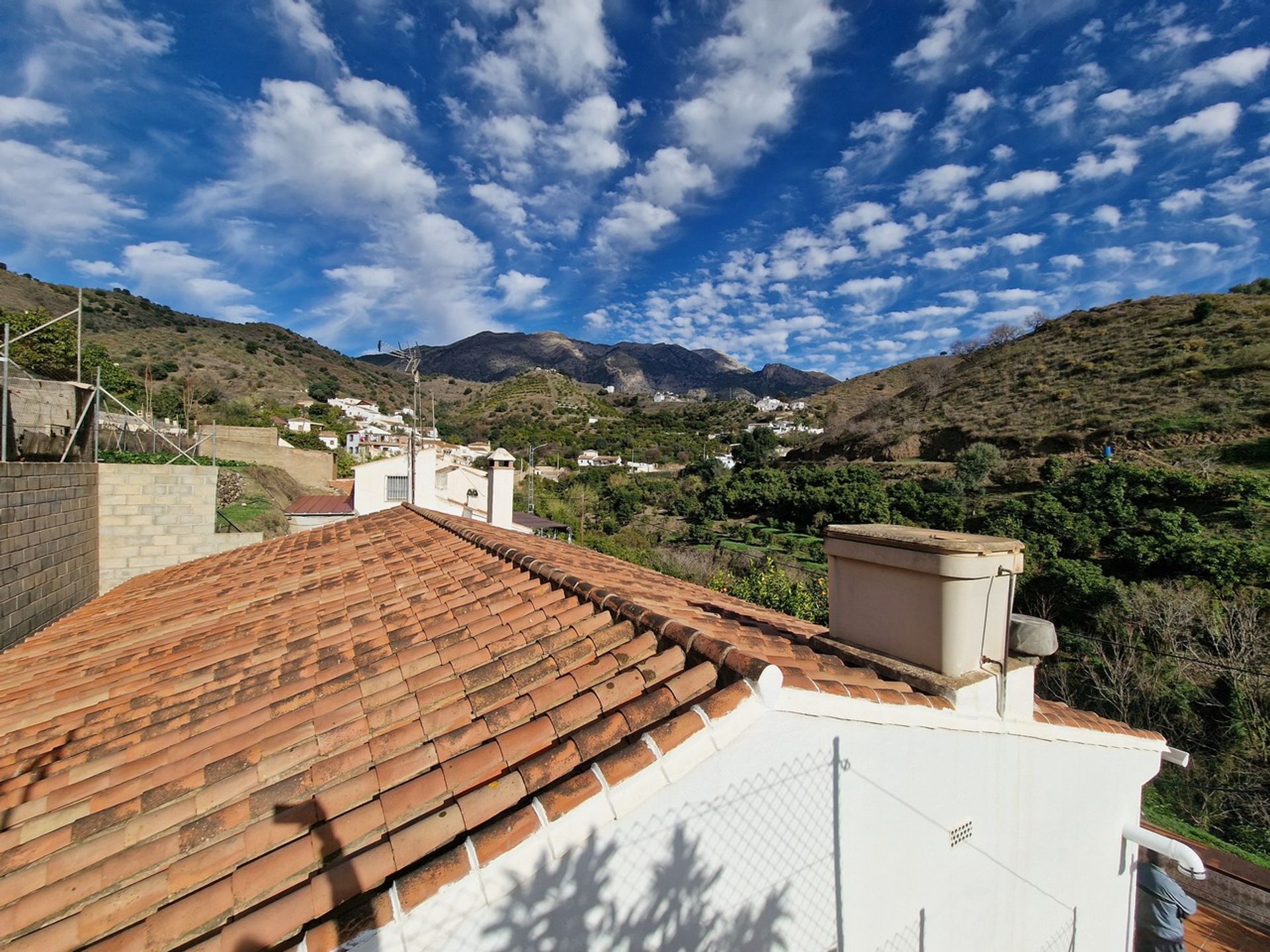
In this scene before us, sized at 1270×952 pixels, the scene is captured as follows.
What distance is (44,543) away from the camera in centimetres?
720

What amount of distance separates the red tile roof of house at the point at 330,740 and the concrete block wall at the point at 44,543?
8.90 ft

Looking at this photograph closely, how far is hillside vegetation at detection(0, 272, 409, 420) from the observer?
55.8 metres

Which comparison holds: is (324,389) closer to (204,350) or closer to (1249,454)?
(204,350)

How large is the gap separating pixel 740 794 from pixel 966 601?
1.75 meters

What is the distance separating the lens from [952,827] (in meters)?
3.14

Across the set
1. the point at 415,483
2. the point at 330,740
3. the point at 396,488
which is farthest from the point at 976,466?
the point at 330,740

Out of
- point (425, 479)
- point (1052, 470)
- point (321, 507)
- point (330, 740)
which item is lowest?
point (321, 507)

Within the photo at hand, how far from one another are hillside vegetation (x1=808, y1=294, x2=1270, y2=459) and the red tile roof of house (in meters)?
37.2

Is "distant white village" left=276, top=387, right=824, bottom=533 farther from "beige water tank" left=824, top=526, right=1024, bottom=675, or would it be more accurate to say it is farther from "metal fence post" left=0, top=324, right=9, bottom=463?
"beige water tank" left=824, top=526, right=1024, bottom=675

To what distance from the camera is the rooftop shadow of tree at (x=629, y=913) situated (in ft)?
5.85

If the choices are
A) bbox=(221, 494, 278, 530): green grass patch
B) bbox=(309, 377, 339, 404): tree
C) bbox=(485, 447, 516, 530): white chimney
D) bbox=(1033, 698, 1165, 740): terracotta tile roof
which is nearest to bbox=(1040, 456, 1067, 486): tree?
bbox=(485, 447, 516, 530): white chimney

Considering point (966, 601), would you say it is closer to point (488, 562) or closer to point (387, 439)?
point (488, 562)

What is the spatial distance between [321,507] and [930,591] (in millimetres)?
25200

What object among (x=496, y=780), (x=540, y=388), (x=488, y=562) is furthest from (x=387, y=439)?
(x=496, y=780)
